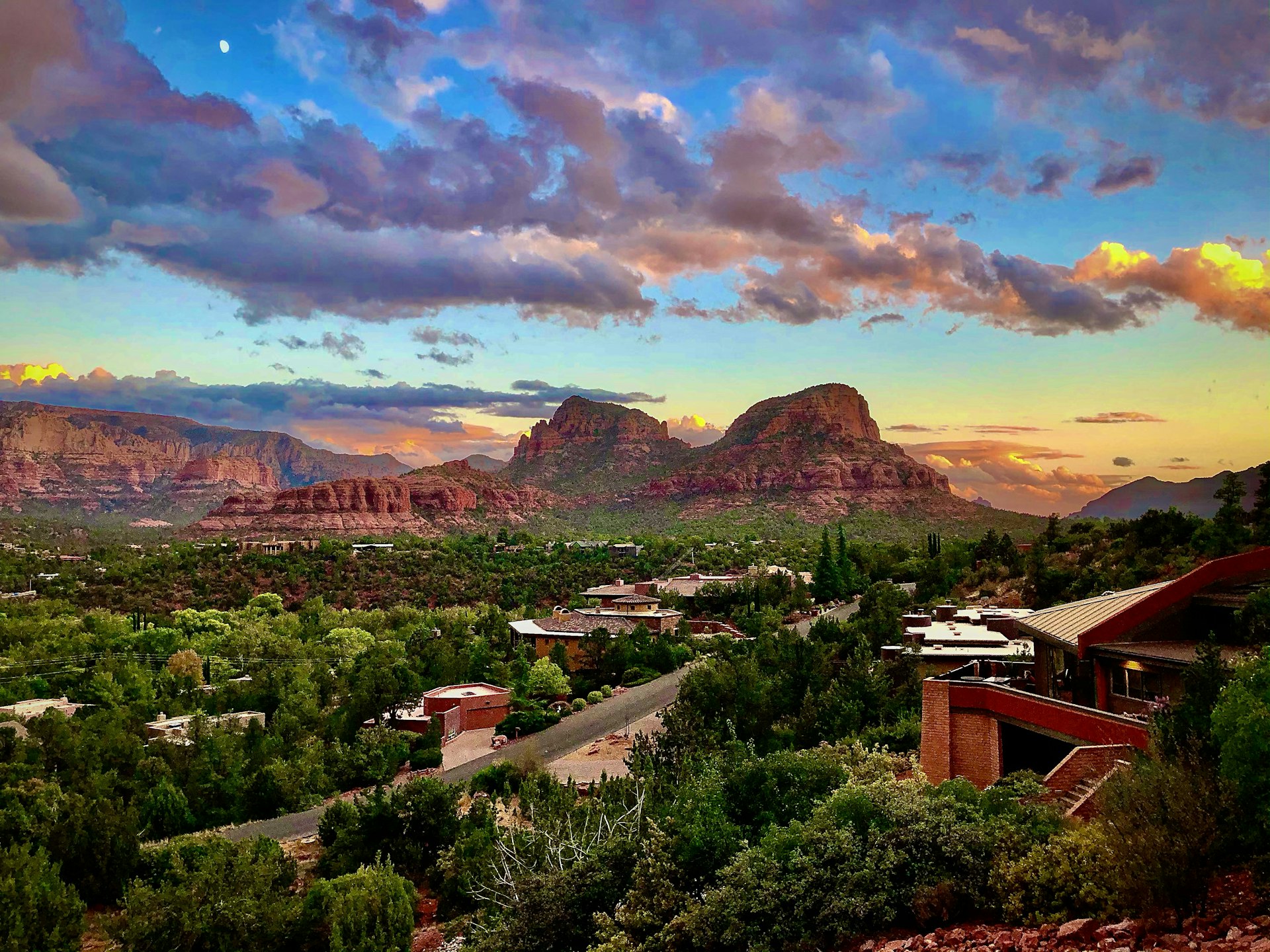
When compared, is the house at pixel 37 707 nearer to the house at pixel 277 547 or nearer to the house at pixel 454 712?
the house at pixel 454 712

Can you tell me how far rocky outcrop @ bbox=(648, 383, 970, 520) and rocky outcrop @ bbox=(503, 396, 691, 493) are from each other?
38.3 ft

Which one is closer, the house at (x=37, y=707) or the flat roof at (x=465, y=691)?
the house at (x=37, y=707)

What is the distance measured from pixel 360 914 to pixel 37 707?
26684 millimetres

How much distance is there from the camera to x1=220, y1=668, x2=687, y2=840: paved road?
26750 mm

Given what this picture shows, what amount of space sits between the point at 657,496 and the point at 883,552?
75.2 meters

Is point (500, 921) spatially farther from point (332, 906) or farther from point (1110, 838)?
point (1110, 838)

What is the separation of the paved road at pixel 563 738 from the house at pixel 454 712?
10.1 feet

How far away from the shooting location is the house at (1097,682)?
53.2ft

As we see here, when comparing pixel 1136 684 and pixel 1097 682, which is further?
pixel 1097 682

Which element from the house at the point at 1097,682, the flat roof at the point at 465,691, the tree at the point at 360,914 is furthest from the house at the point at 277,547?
the house at the point at 1097,682

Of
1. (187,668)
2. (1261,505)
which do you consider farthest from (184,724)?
(1261,505)

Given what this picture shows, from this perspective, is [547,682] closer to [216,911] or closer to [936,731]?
[216,911]

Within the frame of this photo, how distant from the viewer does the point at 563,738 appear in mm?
33000

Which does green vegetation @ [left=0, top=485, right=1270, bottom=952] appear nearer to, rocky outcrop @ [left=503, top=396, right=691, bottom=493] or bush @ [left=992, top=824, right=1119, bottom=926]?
bush @ [left=992, top=824, right=1119, bottom=926]
